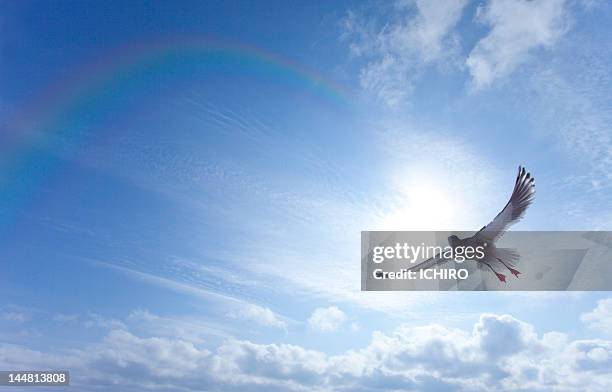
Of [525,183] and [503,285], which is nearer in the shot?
[525,183]

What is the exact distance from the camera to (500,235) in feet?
181

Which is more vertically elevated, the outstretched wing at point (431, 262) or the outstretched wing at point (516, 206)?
the outstretched wing at point (516, 206)

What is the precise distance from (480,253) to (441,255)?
4.92 metres

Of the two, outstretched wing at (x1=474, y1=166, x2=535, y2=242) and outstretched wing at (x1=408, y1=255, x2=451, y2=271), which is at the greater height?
outstretched wing at (x1=474, y1=166, x2=535, y2=242)

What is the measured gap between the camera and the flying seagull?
53281 millimetres

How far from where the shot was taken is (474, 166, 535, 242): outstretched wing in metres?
53.1

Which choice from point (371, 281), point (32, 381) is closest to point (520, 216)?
point (371, 281)

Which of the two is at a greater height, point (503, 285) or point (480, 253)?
point (480, 253)

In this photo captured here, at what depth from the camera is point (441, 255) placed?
58406mm

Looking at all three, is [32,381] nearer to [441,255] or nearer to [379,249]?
[379,249]

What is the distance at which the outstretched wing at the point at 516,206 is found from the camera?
5306 centimetres

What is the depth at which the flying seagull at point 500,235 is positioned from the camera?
53.3 metres

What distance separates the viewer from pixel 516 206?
2112 inches

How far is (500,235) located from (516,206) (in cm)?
417
